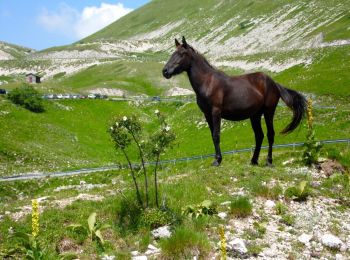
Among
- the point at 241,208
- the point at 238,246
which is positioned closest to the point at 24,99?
the point at 241,208

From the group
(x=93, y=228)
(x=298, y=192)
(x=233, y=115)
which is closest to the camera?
(x=93, y=228)

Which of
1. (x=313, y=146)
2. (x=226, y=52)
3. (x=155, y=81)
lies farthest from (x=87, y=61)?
(x=313, y=146)

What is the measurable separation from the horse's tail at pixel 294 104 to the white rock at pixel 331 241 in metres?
7.15

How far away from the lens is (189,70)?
707 inches

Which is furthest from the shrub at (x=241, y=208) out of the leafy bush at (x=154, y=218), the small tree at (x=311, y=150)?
the small tree at (x=311, y=150)

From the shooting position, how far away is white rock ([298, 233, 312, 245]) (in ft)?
42.8

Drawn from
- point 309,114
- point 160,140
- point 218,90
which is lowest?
point 309,114

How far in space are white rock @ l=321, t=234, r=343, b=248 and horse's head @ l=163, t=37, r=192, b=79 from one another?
780 cm

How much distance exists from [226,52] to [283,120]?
140 metres

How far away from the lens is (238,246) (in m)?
12.4

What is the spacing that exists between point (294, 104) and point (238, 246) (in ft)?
29.9

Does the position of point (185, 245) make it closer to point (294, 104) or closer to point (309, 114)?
point (309, 114)

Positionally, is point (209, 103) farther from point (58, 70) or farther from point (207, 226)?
point (58, 70)

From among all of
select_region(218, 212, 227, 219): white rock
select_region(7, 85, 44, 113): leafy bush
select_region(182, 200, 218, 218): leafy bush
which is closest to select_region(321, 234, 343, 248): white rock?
select_region(218, 212, 227, 219): white rock
